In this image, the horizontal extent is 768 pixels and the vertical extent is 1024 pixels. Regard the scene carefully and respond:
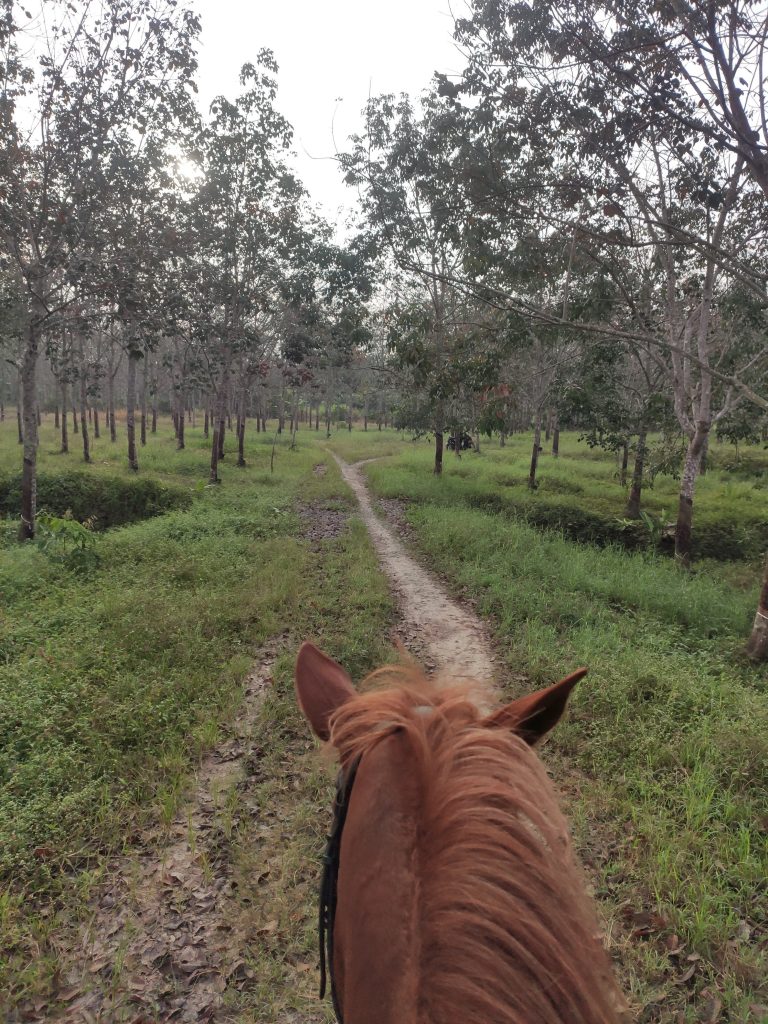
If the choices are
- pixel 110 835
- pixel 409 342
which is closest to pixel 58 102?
pixel 409 342

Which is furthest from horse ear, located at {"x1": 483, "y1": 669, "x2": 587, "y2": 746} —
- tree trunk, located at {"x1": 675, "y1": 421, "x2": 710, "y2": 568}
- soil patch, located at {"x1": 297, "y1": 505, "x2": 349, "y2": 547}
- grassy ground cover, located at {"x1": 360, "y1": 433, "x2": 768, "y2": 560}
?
grassy ground cover, located at {"x1": 360, "y1": 433, "x2": 768, "y2": 560}

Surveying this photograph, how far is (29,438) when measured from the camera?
9.41 m

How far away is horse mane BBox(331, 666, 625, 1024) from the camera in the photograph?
745 mm

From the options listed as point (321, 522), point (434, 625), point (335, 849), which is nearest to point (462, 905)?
point (335, 849)

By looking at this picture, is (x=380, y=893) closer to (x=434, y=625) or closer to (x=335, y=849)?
(x=335, y=849)

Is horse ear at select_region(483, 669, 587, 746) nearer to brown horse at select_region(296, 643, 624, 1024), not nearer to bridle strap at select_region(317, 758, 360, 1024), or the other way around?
brown horse at select_region(296, 643, 624, 1024)

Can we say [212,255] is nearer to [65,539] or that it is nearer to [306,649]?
[65,539]

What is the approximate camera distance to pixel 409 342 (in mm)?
11047

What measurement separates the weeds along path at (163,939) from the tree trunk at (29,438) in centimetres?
830

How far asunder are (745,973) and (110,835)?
3721 mm

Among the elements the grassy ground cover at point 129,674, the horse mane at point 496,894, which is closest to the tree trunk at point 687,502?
the grassy ground cover at point 129,674

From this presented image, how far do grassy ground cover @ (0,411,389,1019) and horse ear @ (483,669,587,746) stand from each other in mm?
2508

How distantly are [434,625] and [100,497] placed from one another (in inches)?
425

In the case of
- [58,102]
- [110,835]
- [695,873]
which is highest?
[58,102]
